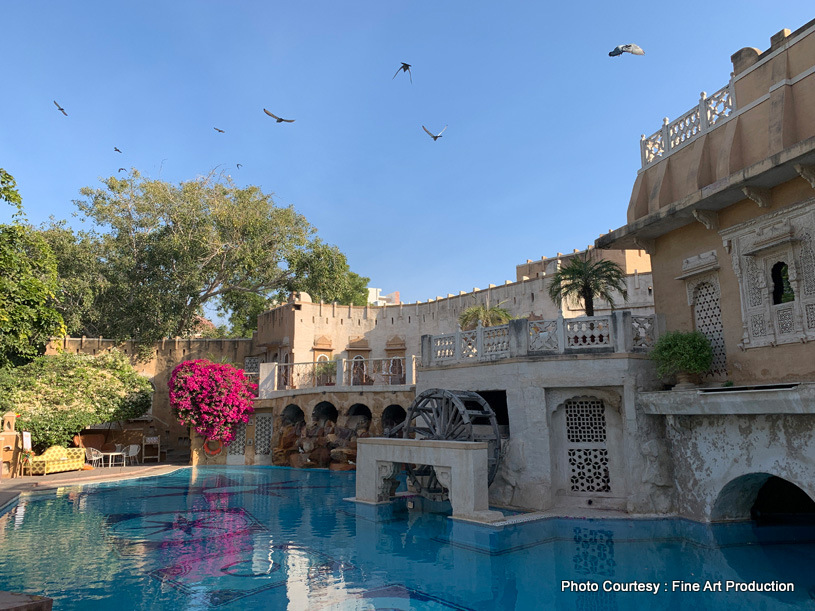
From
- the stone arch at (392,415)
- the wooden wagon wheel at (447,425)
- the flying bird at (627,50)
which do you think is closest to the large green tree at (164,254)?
the stone arch at (392,415)

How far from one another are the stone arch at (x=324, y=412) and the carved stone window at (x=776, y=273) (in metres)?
16.0

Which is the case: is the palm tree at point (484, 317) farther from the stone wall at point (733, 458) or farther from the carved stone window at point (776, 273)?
the carved stone window at point (776, 273)

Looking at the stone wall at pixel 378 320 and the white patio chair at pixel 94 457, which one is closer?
the white patio chair at pixel 94 457

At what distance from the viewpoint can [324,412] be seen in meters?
23.7

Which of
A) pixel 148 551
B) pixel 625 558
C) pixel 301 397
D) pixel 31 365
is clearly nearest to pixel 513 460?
pixel 625 558

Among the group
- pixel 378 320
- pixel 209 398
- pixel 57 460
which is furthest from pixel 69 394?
pixel 378 320

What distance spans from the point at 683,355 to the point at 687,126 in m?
5.11

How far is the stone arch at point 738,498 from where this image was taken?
35.8 ft

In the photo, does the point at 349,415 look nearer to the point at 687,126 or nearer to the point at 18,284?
the point at 18,284

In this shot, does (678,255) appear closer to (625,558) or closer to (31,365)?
(625,558)

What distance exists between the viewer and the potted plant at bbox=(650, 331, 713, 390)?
38.5 feet

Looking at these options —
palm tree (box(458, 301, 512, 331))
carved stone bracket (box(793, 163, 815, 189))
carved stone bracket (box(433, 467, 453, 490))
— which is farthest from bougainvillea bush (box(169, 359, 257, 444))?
carved stone bracket (box(793, 163, 815, 189))

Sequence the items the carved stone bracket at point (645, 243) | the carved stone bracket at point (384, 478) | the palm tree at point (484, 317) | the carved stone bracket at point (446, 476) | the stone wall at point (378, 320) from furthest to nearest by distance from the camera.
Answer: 1. the stone wall at point (378, 320)
2. the palm tree at point (484, 317)
3. the carved stone bracket at point (384, 478)
4. the carved stone bracket at point (645, 243)
5. the carved stone bracket at point (446, 476)

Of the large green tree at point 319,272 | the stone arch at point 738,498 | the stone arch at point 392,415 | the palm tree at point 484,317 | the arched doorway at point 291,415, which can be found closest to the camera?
the stone arch at point 738,498
